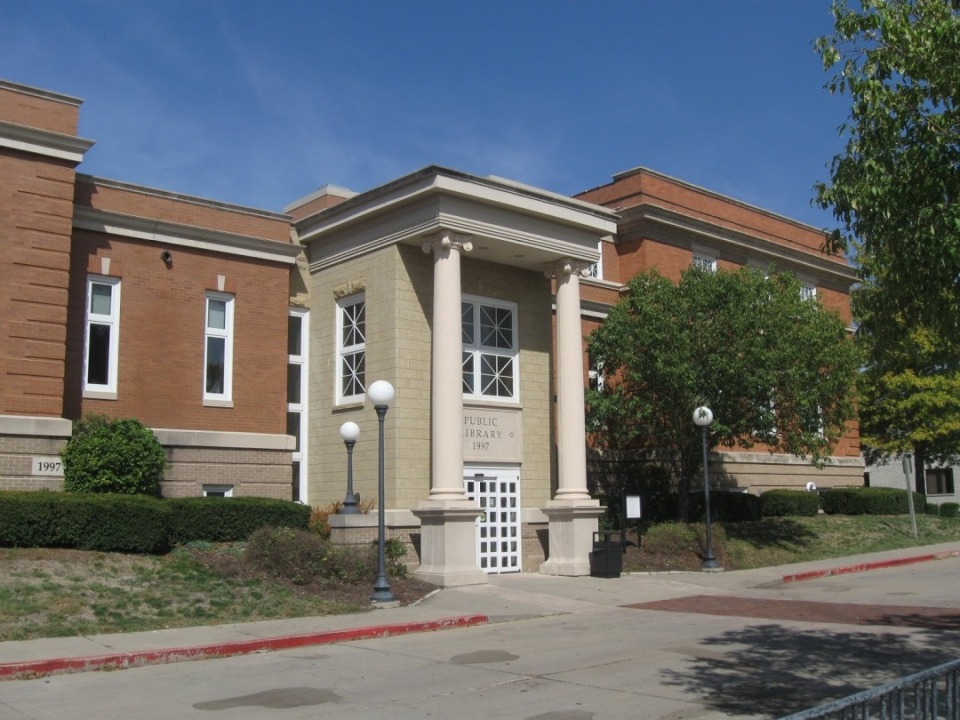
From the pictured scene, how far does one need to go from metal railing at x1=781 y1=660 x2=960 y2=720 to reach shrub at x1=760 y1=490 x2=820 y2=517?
87.7 feet

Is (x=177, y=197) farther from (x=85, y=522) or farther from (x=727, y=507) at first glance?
(x=727, y=507)

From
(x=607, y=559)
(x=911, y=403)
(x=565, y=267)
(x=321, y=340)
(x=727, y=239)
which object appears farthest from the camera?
(x=911, y=403)

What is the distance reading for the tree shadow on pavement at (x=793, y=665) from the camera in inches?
371

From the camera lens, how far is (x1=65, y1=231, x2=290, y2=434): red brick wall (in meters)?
22.0

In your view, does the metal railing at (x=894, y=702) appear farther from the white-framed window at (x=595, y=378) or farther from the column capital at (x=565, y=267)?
the white-framed window at (x=595, y=378)

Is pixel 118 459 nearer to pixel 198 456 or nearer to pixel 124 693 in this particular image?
pixel 198 456

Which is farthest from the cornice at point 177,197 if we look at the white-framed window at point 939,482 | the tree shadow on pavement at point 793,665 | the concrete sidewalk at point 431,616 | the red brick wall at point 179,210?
the white-framed window at point 939,482

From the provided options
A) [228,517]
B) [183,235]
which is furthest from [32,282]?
[228,517]

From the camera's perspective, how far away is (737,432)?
2634 cm

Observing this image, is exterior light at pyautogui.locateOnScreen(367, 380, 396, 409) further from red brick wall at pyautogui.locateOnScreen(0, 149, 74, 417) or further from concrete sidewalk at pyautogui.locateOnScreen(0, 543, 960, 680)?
red brick wall at pyautogui.locateOnScreen(0, 149, 74, 417)

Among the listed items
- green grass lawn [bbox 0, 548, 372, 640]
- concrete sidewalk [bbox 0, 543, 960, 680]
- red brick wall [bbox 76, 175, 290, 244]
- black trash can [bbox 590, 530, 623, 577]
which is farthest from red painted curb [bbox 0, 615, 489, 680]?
red brick wall [bbox 76, 175, 290, 244]

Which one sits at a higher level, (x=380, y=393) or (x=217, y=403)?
(x=217, y=403)

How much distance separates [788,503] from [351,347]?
16.7 metres

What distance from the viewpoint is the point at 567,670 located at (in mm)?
11195
